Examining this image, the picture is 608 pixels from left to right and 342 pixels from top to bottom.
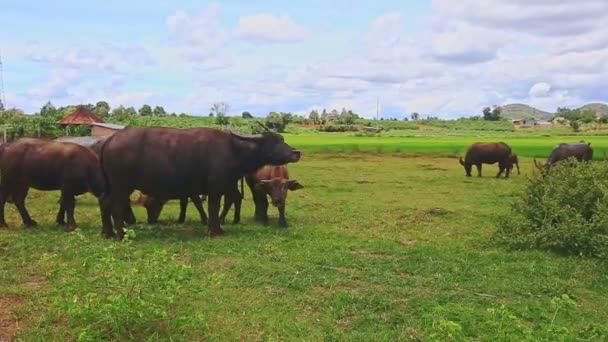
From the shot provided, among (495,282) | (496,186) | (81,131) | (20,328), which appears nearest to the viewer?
(20,328)

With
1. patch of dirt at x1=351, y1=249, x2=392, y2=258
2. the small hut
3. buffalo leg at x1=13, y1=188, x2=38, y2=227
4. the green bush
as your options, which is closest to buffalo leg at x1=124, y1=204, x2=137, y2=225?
buffalo leg at x1=13, y1=188, x2=38, y2=227

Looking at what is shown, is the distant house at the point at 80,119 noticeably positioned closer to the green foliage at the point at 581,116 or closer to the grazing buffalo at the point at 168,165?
the grazing buffalo at the point at 168,165

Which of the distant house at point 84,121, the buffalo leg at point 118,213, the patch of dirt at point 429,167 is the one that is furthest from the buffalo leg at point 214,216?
the distant house at point 84,121

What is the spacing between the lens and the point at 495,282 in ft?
22.9

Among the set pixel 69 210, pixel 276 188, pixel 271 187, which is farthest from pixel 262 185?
pixel 69 210

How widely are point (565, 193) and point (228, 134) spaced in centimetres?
544

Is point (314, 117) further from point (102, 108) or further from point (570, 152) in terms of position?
point (570, 152)

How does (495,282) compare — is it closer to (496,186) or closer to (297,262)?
(297,262)

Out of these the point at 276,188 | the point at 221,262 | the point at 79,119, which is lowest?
the point at 221,262

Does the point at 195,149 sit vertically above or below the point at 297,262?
above

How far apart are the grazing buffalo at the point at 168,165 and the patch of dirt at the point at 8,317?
3.22 meters

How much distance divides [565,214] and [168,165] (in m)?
6.01

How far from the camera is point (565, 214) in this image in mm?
8914

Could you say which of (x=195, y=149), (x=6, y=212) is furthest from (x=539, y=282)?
(x=6, y=212)
